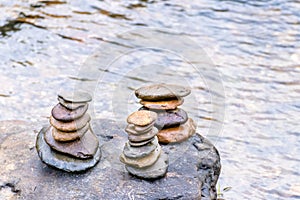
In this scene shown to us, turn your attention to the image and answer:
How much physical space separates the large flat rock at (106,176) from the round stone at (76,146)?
0.08 m

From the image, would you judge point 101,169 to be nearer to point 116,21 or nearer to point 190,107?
point 190,107

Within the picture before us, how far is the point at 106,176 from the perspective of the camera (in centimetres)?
246

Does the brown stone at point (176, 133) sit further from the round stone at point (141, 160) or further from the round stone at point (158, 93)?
the round stone at point (141, 160)

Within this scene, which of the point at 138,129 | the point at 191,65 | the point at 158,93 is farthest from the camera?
the point at 191,65

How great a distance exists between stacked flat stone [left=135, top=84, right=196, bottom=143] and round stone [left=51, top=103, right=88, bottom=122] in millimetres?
355

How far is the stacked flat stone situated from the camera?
2.71 m

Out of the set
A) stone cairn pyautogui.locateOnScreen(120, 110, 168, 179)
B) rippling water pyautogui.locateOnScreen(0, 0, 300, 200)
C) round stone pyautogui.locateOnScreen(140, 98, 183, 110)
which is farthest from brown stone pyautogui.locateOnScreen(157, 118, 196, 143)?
rippling water pyautogui.locateOnScreen(0, 0, 300, 200)

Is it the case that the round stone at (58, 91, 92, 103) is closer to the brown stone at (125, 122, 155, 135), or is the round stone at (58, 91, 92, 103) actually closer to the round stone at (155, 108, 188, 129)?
the brown stone at (125, 122, 155, 135)

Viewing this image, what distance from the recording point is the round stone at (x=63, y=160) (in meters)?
2.46

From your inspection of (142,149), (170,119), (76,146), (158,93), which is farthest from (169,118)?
(76,146)

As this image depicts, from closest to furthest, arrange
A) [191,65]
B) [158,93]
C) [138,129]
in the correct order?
[138,129], [158,93], [191,65]

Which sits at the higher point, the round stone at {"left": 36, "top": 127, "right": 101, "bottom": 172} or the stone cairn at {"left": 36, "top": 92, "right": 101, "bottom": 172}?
the stone cairn at {"left": 36, "top": 92, "right": 101, "bottom": 172}

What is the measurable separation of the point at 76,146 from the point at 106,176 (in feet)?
0.58

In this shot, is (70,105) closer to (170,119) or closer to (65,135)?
(65,135)
